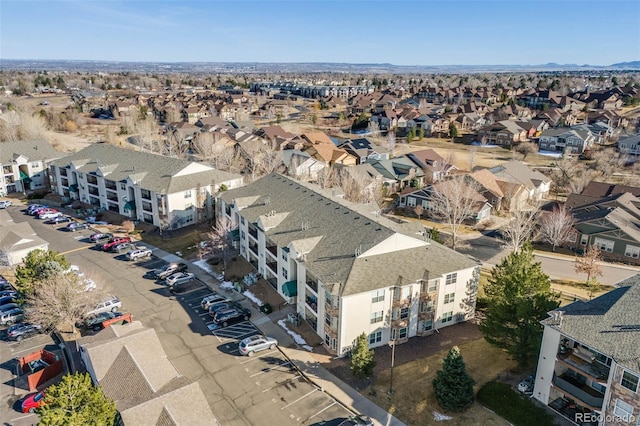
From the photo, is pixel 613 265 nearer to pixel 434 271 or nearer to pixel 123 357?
pixel 434 271

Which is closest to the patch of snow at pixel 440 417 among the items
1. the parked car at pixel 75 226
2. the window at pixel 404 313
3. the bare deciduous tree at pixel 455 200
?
the window at pixel 404 313

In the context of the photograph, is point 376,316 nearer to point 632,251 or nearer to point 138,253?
point 138,253

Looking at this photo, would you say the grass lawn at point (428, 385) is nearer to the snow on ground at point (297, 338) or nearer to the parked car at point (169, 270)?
the snow on ground at point (297, 338)

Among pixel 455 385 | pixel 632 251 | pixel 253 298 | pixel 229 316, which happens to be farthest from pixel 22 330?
pixel 632 251

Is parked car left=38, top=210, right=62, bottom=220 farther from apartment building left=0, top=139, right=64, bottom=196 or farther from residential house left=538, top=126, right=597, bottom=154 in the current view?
residential house left=538, top=126, right=597, bottom=154

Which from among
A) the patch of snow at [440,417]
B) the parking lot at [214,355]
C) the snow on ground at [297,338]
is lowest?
the parking lot at [214,355]

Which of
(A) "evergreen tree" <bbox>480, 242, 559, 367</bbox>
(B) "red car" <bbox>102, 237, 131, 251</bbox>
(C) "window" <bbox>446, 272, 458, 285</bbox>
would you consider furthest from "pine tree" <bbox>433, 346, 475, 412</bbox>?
(B) "red car" <bbox>102, 237, 131, 251</bbox>
